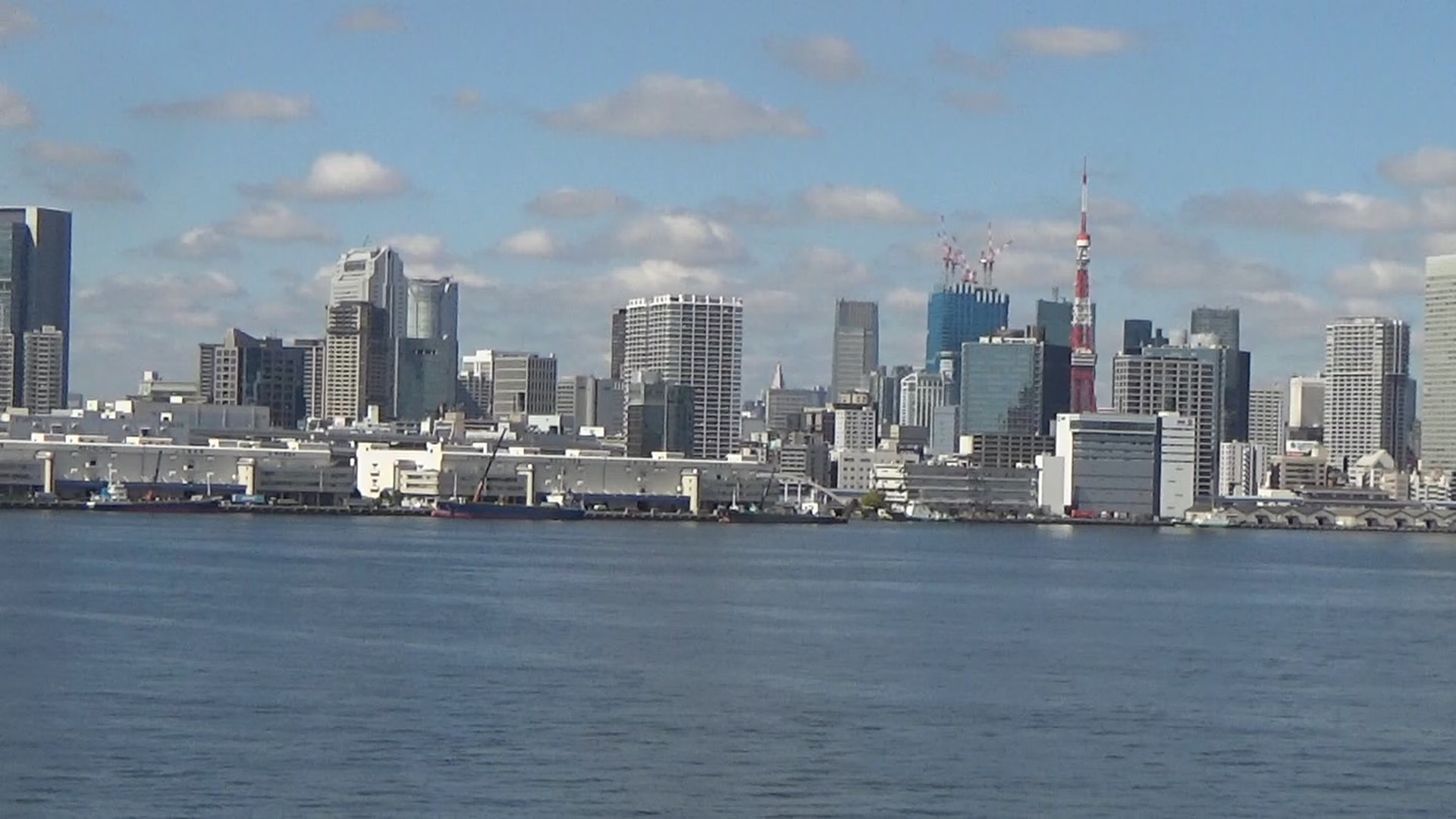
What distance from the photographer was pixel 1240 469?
532ft

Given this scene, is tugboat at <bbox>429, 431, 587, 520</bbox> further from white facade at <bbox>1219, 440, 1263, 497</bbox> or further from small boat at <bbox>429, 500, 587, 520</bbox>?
white facade at <bbox>1219, 440, 1263, 497</bbox>

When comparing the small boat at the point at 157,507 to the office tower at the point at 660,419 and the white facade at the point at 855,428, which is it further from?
the white facade at the point at 855,428

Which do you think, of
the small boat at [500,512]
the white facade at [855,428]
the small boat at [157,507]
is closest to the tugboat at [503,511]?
the small boat at [500,512]

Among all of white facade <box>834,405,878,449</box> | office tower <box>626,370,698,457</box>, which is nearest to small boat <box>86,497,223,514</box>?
office tower <box>626,370,698,457</box>

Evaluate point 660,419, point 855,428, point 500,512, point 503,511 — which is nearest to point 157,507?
point 500,512

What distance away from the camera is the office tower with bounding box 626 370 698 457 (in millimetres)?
135000

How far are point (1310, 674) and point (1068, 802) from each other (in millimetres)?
11110

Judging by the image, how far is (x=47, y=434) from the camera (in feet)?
364

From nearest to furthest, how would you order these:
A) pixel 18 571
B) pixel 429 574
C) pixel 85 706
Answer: pixel 85 706 < pixel 18 571 < pixel 429 574

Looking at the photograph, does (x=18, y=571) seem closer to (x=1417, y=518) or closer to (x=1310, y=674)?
(x=1310, y=674)

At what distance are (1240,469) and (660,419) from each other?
146 feet

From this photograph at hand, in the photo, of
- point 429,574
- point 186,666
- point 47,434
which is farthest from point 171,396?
point 186,666

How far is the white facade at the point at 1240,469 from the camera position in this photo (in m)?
162

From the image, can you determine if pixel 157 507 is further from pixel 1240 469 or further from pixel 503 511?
pixel 1240 469
